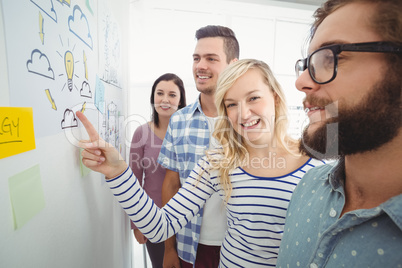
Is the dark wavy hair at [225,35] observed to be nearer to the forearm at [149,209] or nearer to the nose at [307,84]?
the nose at [307,84]

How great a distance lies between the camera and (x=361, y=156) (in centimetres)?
50

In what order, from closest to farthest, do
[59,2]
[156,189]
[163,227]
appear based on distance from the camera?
[59,2] < [163,227] < [156,189]

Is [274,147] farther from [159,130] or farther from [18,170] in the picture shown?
[159,130]

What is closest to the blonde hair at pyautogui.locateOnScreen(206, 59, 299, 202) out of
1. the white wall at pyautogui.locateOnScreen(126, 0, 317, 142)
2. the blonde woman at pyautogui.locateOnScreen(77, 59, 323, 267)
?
the blonde woman at pyautogui.locateOnScreen(77, 59, 323, 267)

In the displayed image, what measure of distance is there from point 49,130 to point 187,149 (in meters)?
0.84

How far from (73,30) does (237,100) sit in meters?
0.65

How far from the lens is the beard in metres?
0.43

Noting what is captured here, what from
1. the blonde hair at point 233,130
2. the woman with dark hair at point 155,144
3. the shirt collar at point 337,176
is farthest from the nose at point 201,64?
the shirt collar at point 337,176

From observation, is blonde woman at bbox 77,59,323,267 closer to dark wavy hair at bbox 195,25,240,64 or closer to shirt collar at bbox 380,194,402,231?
shirt collar at bbox 380,194,402,231

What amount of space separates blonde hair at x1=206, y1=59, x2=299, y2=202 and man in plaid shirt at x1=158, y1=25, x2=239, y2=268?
0.22m

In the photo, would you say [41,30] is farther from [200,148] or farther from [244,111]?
[200,148]

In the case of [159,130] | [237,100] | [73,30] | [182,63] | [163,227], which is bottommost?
[163,227]

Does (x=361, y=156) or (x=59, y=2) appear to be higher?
(x=59, y=2)

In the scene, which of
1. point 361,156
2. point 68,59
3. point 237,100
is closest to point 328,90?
point 361,156
